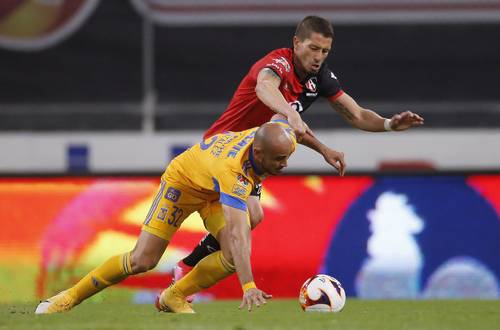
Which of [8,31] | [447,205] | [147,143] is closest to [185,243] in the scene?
[447,205]

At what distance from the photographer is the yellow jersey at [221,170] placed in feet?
23.0

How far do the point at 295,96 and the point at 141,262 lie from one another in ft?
4.92

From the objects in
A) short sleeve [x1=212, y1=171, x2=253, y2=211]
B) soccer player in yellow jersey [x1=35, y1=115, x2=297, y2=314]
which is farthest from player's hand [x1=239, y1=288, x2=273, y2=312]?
short sleeve [x1=212, y1=171, x2=253, y2=211]

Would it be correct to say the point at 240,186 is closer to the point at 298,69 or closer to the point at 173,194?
the point at 173,194

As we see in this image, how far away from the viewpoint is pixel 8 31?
12.9 metres

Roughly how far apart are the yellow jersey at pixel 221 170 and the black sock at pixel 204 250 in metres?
0.64

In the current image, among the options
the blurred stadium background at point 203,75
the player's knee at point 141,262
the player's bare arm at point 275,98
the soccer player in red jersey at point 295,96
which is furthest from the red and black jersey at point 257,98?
the blurred stadium background at point 203,75

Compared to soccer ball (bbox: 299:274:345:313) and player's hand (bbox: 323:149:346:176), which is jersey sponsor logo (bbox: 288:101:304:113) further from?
soccer ball (bbox: 299:274:345:313)

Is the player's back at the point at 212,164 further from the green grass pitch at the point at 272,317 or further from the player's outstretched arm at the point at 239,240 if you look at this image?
the green grass pitch at the point at 272,317

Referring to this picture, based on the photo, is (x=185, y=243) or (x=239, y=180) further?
(x=185, y=243)

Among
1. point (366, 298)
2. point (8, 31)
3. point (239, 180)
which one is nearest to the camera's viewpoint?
point (239, 180)

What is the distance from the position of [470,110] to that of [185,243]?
4.39 m

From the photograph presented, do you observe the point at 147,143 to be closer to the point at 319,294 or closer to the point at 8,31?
the point at 8,31

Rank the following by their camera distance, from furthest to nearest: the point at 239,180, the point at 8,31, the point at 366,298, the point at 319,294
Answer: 1. the point at 8,31
2. the point at 366,298
3. the point at 319,294
4. the point at 239,180
